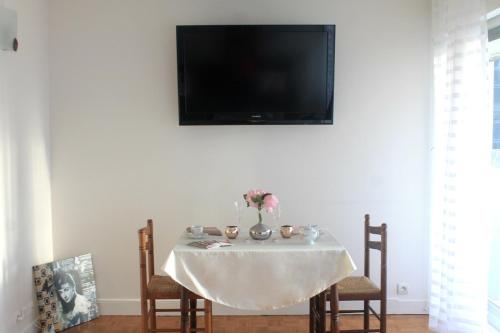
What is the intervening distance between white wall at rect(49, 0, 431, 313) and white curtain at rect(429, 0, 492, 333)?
416mm

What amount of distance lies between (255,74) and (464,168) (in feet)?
5.25

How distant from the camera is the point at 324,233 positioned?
9.98ft

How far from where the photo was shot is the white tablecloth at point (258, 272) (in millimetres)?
2596

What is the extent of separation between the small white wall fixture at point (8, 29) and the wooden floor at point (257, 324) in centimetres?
205

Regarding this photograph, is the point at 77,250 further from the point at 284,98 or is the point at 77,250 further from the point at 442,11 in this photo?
the point at 442,11

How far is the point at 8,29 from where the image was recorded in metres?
2.77

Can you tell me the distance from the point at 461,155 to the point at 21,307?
10.3ft

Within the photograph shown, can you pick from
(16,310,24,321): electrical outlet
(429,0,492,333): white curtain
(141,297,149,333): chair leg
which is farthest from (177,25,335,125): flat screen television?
(16,310,24,321): electrical outlet

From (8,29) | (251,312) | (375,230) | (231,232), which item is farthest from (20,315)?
(375,230)

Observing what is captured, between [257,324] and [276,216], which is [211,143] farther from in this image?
[257,324]

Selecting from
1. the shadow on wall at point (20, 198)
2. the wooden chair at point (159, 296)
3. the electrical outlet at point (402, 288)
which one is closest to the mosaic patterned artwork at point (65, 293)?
the shadow on wall at point (20, 198)

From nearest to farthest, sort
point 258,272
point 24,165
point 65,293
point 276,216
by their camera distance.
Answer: point 258,272 → point 24,165 → point 65,293 → point 276,216

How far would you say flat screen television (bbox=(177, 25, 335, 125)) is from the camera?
10.7ft

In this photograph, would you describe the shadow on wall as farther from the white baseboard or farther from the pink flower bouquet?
the pink flower bouquet
